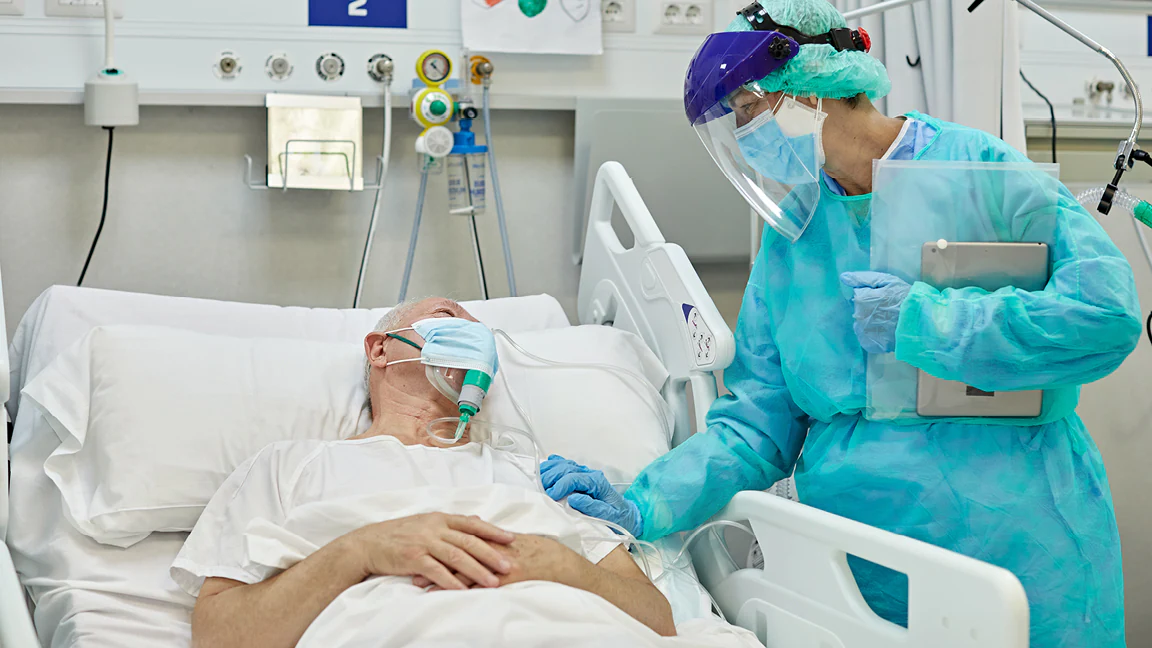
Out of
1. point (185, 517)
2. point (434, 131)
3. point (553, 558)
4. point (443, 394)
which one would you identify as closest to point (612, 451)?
point (443, 394)

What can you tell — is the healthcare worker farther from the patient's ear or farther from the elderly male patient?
the patient's ear

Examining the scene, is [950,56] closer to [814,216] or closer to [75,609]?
[814,216]

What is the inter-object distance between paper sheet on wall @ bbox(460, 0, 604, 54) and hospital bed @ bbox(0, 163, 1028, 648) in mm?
502

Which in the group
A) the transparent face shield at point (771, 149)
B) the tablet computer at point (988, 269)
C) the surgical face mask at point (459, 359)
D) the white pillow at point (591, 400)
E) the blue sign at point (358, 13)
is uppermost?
the blue sign at point (358, 13)

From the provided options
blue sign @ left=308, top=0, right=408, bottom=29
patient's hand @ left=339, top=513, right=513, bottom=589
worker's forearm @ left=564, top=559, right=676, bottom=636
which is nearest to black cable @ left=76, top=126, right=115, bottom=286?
blue sign @ left=308, top=0, right=408, bottom=29

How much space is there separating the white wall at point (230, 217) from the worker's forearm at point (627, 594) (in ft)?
4.64

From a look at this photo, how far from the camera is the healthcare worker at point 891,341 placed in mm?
1448

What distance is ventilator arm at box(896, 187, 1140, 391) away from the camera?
4.64 ft

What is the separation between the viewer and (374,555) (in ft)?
4.73

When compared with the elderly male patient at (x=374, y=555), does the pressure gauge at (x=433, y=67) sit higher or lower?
higher

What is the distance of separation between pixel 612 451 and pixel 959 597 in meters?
0.89

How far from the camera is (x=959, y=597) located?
1.25 meters

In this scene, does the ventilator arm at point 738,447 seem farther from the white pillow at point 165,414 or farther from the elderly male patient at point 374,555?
the white pillow at point 165,414

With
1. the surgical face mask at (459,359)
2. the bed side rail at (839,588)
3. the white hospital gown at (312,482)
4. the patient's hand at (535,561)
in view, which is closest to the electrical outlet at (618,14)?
the surgical face mask at (459,359)
